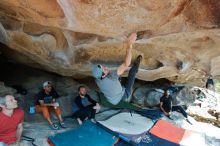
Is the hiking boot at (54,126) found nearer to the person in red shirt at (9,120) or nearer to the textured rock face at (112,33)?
the person in red shirt at (9,120)

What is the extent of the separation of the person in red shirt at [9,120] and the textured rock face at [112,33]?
3.72 ft

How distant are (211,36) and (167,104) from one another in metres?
2.06

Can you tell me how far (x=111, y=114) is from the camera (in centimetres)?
665

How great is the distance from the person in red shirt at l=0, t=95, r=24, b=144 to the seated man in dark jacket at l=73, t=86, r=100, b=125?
136cm

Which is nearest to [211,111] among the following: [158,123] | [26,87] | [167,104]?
[167,104]

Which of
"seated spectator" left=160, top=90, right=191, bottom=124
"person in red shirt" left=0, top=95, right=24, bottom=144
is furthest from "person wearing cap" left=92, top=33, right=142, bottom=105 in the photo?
"seated spectator" left=160, top=90, right=191, bottom=124

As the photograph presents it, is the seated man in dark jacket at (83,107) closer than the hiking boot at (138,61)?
No

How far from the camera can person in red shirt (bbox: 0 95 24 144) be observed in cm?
450

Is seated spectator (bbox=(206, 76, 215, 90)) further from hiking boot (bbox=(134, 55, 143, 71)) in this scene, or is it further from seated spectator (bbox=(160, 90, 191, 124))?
hiking boot (bbox=(134, 55, 143, 71))

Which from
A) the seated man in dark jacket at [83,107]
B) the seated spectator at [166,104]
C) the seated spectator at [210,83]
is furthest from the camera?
the seated spectator at [210,83]

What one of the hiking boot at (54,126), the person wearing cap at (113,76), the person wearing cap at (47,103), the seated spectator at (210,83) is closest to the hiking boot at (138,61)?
the person wearing cap at (113,76)

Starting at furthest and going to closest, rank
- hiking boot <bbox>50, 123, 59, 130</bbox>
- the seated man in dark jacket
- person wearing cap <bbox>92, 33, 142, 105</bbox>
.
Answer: the seated man in dark jacket → hiking boot <bbox>50, 123, 59, 130</bbox> → person wearing cap <bbox>92, 33, 142, 105</bbox>

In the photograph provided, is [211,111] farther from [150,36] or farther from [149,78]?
[150,36]

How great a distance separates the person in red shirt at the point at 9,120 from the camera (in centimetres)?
450
